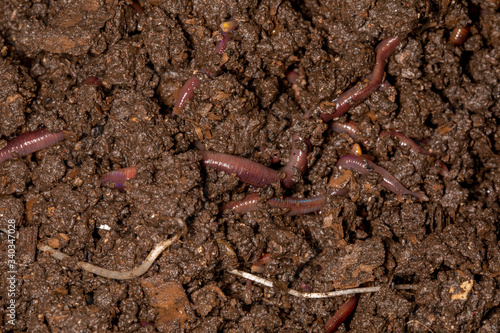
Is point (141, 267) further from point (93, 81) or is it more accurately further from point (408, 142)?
point (408, 142)

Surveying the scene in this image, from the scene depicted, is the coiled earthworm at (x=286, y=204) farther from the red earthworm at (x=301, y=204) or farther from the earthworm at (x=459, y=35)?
the earthworm at (x=459, y=35)

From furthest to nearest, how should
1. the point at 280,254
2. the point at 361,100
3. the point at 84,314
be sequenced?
the point at 361,100
the point at 280,254
the point at 84,314

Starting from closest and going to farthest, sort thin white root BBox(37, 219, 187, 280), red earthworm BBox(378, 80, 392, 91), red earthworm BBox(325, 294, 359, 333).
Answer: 1. thin white root BBox(37, 219, 187, 280)
2. red earthworm BBox(325, 294, 359, 333)
3. red earthworm BBox(378, 80, 392, 91)

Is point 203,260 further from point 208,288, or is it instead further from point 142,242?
point 142,242

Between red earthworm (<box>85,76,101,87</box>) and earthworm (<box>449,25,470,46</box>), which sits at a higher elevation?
earthworm (<box>449,25,470,46</box>)

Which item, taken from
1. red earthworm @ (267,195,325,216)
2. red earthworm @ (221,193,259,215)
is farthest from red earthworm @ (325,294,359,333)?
red earthworm @ (221,193,259,215)

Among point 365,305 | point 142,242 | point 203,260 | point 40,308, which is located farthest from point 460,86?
point 40,308

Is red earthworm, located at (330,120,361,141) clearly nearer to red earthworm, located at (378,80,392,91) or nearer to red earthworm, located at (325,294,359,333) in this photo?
red earthworm, located at (378,80,392,91)
